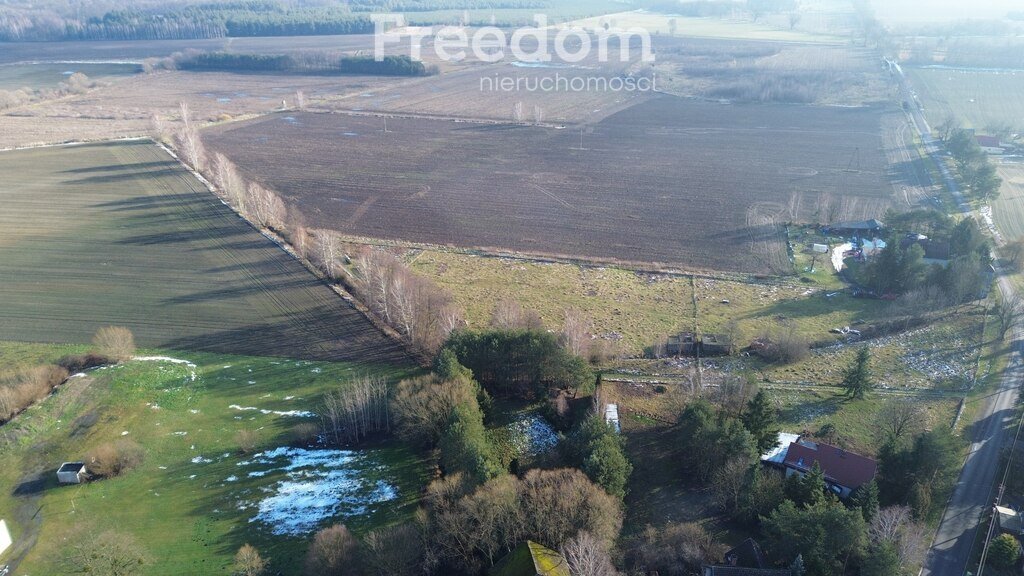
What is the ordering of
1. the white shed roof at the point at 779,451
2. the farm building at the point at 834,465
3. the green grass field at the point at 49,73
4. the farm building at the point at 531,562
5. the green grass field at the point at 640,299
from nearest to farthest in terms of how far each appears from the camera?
the farm building at the point at 531,562
the farm building at the point at 834,465
the white shed roof at the point at 779,451
the green grass field at the point at 640,299
the green grass field at the point at 49,73

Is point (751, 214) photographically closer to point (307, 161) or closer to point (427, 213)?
point (427, 213)

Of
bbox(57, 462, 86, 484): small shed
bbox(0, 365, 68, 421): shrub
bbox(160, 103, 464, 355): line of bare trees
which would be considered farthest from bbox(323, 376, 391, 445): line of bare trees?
bbox(0, 365, 68, 421): shrub

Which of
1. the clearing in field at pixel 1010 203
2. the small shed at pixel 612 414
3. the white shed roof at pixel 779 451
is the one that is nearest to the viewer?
the white shed roof at pixel 779 451

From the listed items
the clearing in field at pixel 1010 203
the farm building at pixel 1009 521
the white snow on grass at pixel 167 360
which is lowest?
the farm building at pixel 1009 521

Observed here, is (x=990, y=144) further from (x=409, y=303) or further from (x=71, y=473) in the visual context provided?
(x=71, y=473)

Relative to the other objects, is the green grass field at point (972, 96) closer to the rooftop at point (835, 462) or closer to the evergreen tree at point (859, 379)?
the evergreen tree at point (859, 379)

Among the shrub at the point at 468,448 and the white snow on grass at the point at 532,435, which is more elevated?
the shrub at the point at 468,448

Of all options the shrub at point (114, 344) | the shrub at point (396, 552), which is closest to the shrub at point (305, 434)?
the shrub at point (396, 552)
